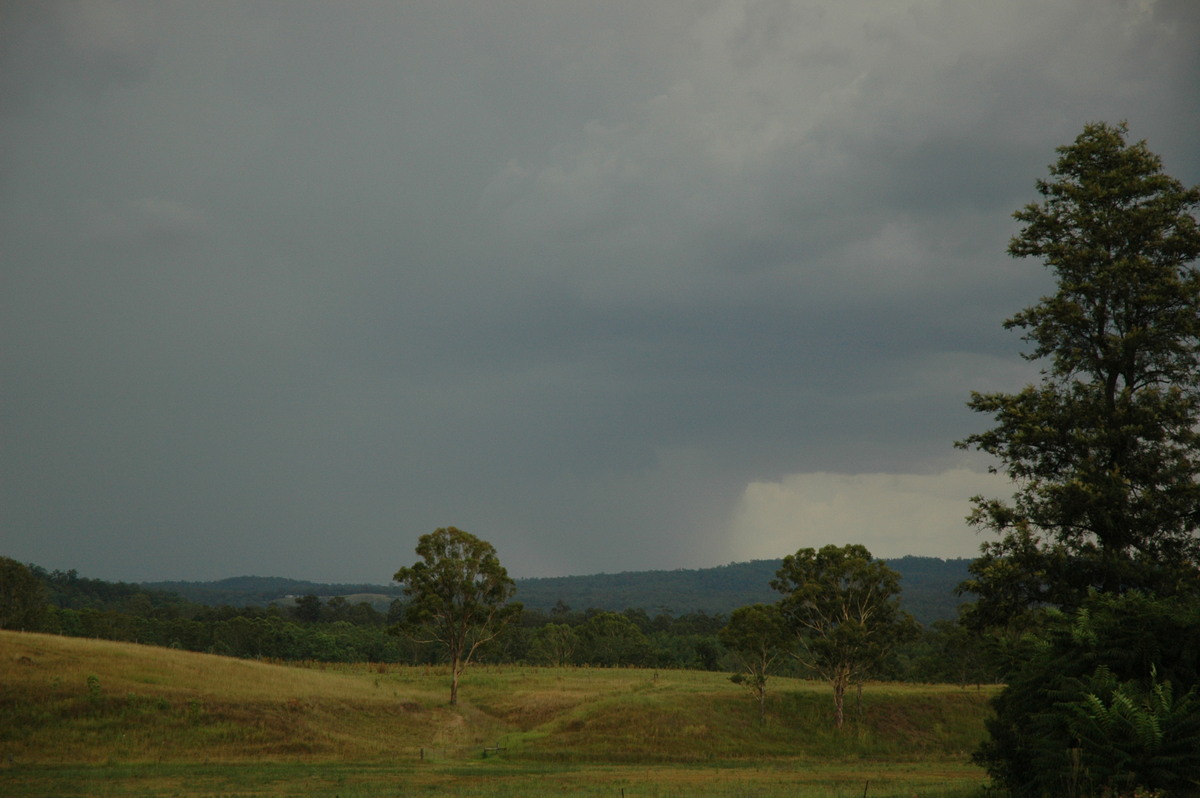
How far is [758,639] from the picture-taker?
63.7m

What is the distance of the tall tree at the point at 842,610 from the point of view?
61250 mm

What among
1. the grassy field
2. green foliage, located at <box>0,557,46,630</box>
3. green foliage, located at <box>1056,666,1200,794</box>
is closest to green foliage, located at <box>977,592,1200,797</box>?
green foliage, located at <box>1056,666,1200,794</box>

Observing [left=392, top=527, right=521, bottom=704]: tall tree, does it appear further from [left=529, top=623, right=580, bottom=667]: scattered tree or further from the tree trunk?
[left=529, top=623, right=580, bottom=667]: scattered tree

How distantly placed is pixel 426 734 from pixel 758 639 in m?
25.8

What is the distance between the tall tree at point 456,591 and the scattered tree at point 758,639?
17.7m

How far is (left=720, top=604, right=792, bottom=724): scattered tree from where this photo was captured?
63.5 meters

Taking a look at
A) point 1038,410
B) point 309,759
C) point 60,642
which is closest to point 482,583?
point 309,759

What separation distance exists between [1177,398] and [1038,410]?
3604 mm

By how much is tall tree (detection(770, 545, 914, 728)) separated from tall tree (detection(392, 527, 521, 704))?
22.6 metres

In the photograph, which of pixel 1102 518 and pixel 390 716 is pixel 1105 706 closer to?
pixel 1102 518

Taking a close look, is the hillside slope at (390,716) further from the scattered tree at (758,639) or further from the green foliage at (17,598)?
the green foliage at (17,598)

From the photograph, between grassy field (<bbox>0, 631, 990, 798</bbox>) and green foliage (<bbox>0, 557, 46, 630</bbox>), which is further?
green foliage (<bbox>0, 557, 46, 630</bbox>)

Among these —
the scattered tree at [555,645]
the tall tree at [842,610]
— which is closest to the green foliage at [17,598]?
the scattered tree at [555,645]

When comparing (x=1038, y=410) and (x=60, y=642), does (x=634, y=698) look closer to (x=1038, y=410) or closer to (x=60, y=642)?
(x=60, y=642)
